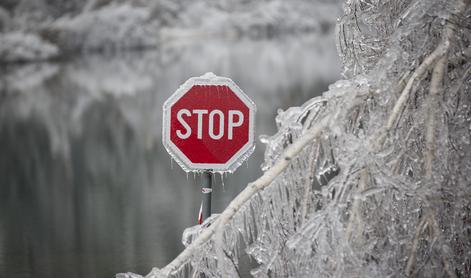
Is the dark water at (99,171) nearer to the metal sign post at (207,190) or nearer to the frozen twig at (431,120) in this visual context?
the metal sign post at (207,190)

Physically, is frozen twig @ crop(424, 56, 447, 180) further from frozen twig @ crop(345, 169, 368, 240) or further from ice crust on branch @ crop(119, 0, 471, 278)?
frozen twig @ crop(345, 169, 368, 240)

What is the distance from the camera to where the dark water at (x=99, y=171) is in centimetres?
988

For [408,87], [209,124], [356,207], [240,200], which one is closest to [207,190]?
[209,124]

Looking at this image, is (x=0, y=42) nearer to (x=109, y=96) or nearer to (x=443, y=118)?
(x=109, y=96)

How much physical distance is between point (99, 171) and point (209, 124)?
13291 millimetres

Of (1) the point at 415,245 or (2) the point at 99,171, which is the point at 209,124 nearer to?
(1) the point at 415,245

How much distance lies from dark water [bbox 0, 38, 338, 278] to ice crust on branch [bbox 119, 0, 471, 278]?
551 centimetres

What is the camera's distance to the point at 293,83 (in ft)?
120

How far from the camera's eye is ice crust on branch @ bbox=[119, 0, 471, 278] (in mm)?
3102

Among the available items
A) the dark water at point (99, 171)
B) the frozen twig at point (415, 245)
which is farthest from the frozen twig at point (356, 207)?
the dark water at point (99, 171)

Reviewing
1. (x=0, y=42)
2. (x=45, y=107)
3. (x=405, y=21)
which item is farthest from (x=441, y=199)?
(x=0, y=42)

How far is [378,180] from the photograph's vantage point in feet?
10.1

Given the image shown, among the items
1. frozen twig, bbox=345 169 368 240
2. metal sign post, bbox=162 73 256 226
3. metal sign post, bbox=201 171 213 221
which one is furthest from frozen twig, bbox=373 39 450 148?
metal sign post, bbox=201 171 213 221

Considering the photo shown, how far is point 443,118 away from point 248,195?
0.74 metres
